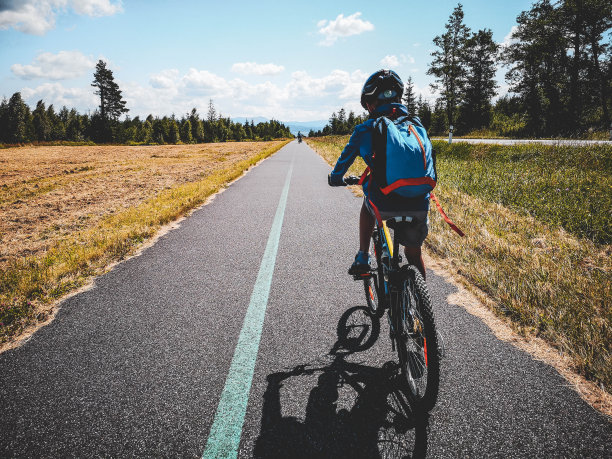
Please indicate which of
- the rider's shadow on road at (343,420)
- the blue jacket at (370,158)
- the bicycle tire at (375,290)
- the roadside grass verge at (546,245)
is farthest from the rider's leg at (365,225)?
the roadside grass verge at (546,245)

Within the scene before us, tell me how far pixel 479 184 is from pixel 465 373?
812 centimetres

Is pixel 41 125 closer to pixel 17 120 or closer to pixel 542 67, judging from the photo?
pixel 17 120

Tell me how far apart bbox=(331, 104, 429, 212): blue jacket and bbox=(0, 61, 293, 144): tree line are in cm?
8576

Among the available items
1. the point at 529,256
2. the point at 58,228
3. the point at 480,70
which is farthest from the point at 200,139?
the point at 529,256

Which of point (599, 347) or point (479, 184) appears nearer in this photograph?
point (599, 347)

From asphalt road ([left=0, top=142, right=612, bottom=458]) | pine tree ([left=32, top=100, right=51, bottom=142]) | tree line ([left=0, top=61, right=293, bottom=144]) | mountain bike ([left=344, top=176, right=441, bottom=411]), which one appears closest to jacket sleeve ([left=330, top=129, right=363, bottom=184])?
mountain bike ([left=344, top=176, right=441, bottom=411])

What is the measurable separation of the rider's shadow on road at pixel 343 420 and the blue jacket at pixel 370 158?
4.20 feet

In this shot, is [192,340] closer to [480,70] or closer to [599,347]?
[599,347]

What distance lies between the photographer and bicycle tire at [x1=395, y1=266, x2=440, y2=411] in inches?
67.1

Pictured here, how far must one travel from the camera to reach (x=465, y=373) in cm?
219

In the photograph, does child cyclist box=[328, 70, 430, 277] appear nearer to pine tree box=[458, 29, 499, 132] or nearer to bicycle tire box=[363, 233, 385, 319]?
bicycle tire box=[363, 233, 385, 319]

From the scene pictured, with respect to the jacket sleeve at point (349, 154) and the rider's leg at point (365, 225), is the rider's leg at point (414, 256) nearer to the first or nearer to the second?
the rider's leg at point (365, 225)

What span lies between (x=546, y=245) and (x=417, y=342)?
12.8 ft

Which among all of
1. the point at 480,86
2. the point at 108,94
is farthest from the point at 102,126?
the point at 480,86
